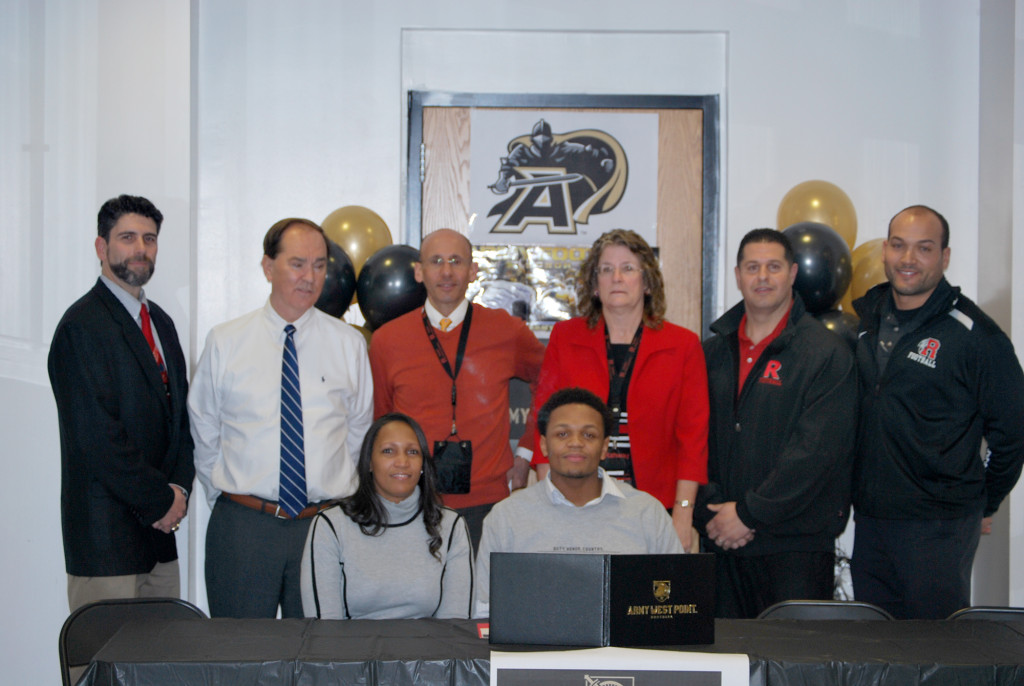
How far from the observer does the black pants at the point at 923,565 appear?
9.37 feet

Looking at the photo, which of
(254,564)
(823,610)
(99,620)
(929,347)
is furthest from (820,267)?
(99,620)

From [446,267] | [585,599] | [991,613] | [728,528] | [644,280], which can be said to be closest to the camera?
[585,599]

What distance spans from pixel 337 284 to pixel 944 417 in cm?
232

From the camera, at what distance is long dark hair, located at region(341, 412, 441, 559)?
251 centimetres

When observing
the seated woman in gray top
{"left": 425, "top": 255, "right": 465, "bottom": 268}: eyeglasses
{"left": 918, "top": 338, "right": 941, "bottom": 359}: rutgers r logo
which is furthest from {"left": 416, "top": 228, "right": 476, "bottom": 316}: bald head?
{"left": 918, "top": 338, "right": 941, "bottom": 359}: rutgers r logo

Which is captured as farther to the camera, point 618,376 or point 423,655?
point 618,376

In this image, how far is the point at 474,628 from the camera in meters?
1.87

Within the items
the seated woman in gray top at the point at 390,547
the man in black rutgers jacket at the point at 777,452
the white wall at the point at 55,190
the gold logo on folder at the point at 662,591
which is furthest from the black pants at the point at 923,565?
the white wall at the point at 55,190

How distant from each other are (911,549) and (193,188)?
11.1ft

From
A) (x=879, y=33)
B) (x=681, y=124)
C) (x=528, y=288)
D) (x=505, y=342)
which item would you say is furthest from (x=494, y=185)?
(x=879, y=33)

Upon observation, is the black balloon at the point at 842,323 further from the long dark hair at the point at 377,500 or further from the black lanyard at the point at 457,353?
the long dark hair at the point at 377,500

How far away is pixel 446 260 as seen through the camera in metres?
3.19

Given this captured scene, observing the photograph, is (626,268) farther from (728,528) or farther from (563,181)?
(563,181)

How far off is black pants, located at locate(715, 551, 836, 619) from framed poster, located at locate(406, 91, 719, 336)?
5.43ft
